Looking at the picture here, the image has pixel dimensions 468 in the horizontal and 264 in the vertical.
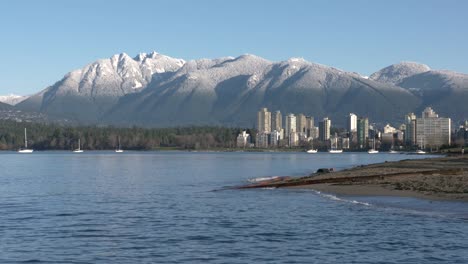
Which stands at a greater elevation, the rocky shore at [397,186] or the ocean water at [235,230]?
the rocky shore at [397,186]

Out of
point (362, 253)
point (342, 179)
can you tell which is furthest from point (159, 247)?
point (342, 179)

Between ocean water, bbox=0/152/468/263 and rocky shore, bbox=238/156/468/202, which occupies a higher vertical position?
rocky shore, bbox=238/156/468/202

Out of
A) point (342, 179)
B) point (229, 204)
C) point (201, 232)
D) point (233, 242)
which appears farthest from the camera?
point (342, 179)

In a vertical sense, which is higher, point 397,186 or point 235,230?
point 397,186

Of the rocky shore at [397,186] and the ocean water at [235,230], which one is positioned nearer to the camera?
the ocean water at [235,230]

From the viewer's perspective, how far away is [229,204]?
51.2 meters

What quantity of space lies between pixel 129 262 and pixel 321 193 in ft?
113

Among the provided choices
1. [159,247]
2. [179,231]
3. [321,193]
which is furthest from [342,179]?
[159,247]

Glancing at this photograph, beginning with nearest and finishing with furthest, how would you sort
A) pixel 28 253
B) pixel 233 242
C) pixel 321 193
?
pixel 28 253, pixel 233 242, pixel 321 193

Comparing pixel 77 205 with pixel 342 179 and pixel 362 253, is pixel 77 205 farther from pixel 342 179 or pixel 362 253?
pixel 342 179

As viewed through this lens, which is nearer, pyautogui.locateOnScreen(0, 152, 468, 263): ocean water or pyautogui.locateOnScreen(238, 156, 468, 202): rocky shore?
pyautogui.locateOnScreen(0, 152, 468, 263): ocean water

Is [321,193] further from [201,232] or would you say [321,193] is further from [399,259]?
[399,259]

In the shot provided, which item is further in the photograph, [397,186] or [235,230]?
[397,186]

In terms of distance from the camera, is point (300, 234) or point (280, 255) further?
point (300, 234)
